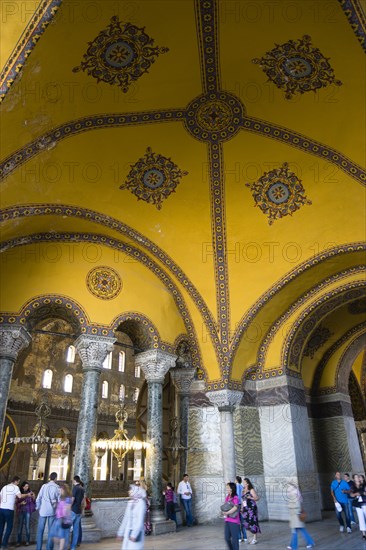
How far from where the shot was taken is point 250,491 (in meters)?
7.47

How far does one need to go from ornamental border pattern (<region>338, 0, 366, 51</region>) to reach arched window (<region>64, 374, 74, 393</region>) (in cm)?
1872

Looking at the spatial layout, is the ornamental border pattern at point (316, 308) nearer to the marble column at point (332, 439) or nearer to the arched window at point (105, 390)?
the marble column at point (332, 439)

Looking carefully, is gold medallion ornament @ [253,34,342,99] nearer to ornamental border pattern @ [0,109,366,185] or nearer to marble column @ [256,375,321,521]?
ornamental border pattern @ [0,109,366,185]

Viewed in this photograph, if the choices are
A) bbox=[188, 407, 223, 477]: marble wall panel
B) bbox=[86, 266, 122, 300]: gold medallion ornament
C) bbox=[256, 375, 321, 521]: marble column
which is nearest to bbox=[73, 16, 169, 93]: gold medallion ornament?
bbox=[86, 266, 122, 300]: gold medallion ornament

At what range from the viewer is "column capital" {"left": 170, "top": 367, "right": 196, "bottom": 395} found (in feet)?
38.3

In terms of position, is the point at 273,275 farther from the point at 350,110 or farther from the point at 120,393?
the point at 120,393

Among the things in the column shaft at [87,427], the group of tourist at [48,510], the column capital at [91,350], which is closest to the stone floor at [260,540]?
the group of tourist at [48,510]

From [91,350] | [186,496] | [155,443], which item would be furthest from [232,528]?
[91,350]

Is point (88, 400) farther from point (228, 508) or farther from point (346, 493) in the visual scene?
point (346, 493)

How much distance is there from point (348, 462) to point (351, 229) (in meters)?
7.74

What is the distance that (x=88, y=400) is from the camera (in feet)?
30.0

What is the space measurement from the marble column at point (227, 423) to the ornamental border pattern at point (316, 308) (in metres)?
1.62

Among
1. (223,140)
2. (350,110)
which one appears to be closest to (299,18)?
(350,110)

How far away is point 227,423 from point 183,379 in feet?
5.77
